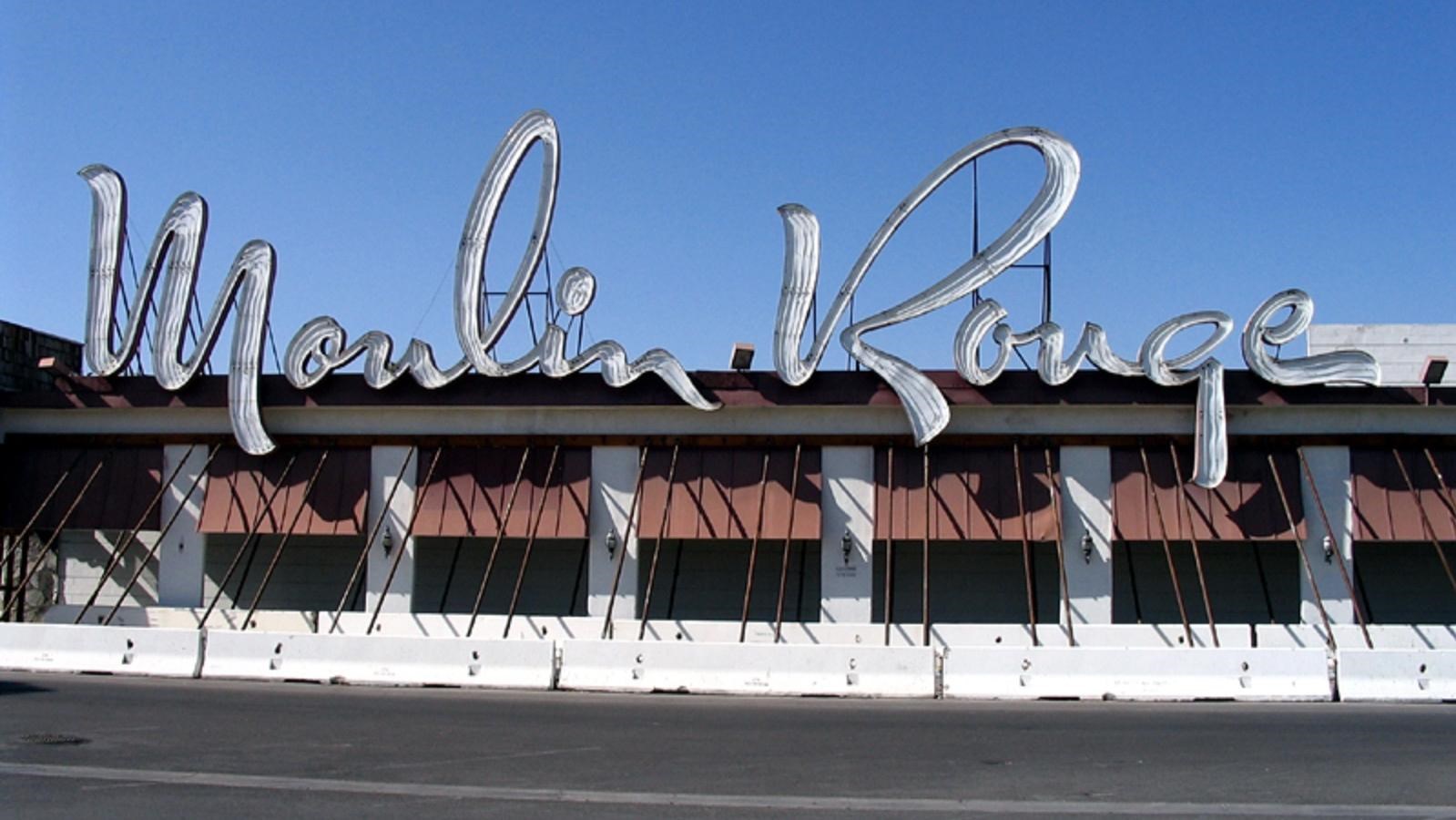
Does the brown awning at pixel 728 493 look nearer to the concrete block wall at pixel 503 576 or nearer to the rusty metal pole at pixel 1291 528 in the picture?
the concrete block wall at pixel 503 576

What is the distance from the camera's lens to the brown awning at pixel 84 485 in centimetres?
3042

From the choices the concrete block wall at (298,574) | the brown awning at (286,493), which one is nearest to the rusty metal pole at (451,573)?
the concrete block wall at (298,574)

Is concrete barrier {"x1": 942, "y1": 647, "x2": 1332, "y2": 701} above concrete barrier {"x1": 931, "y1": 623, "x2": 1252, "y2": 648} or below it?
below

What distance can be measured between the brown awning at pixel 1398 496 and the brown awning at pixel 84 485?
25504 mm

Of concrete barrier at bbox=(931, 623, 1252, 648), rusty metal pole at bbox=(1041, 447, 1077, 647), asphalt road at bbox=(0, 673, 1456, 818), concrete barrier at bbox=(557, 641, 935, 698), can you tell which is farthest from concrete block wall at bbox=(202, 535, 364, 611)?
rusty metal pole at bbox=(1041, 447, 1077, 647)

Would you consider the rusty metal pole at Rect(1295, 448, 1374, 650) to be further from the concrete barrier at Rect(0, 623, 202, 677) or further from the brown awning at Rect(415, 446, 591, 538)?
the concrete barrier at Rect(0, 623, 202, 677)

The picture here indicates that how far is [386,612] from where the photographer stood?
2831cm

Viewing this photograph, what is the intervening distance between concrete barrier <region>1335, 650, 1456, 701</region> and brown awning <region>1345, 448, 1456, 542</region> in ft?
20.1

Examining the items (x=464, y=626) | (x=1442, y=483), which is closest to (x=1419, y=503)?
(x=1442, y=483)

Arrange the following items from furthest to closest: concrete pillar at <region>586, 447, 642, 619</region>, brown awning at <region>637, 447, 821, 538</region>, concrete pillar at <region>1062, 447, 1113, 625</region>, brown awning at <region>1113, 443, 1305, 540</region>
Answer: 1. concrete pillar at <region>586, 447, 642, 619</region>
2. brown awning at <region>637, 447, 821, 538</region>
3. concrete pillar at <region>1062, 447, 1113, 625</region>
4. brown awning at <region>1113, 443, 1305, 540</region>

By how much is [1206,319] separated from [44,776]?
841 inches

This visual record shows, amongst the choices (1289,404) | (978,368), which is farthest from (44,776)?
(1289,404)

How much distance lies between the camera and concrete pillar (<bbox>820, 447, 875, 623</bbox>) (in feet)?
90.2

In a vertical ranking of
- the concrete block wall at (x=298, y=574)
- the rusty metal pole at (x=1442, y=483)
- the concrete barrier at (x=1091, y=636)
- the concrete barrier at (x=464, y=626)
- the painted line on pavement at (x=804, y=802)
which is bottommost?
the painted line on pavement at (x=804, y=802)
